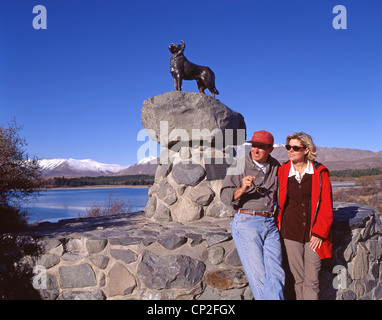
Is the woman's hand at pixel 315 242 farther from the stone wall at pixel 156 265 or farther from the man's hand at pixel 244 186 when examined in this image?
the stone wall at pixel 156 265

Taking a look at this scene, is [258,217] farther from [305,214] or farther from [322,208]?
[322,208]

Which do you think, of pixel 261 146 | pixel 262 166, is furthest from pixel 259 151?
pixel 262 166

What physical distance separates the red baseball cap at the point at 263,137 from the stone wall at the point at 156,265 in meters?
1.02

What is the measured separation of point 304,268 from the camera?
8.38 feet

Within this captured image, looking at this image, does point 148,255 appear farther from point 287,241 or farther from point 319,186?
point 319,186

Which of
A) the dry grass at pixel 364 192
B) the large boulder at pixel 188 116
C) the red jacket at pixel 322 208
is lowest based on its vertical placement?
the dry grass at pixel 364 192

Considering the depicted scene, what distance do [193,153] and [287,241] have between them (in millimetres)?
2152

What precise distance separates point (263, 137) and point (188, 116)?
1.78 metres

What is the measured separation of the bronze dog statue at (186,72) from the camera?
459 centimetres

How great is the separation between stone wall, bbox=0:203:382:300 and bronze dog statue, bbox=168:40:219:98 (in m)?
2.38

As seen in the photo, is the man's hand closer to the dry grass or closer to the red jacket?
the red jacket

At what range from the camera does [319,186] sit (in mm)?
2486

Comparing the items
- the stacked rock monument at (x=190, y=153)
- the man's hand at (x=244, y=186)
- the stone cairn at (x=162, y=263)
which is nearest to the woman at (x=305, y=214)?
the man's hand at (x=244, y=186)
